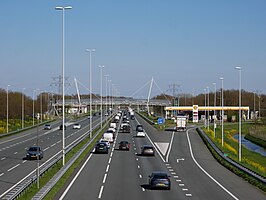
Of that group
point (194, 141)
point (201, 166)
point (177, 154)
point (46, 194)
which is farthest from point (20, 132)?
point (46, 194)

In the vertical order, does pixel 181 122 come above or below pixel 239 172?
above

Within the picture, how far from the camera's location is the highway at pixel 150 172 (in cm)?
3234

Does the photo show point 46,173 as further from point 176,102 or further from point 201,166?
point 176,102

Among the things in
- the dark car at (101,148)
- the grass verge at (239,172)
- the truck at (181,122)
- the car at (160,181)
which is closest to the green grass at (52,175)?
the dark car at (101,148)

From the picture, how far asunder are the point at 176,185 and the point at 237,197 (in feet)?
19.6

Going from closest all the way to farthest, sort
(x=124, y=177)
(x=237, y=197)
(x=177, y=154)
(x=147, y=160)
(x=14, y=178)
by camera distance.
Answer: (x=237, y=197), (x=14, y=178), (x=124, y=177), (x=147, y=160), (x=177, y=154)

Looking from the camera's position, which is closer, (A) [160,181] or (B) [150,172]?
(A) [160,181]

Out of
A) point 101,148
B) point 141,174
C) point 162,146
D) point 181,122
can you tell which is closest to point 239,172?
point 141,174

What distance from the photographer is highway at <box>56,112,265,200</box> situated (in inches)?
1273

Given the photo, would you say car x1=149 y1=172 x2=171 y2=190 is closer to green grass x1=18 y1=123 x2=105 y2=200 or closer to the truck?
green grass x1=18 y1=123 x2=105 y2=200

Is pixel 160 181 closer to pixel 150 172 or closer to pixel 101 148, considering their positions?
pixel 150 172

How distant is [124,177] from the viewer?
40.7 metres

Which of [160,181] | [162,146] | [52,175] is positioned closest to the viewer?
[160,181]

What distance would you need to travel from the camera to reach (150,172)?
146ft
